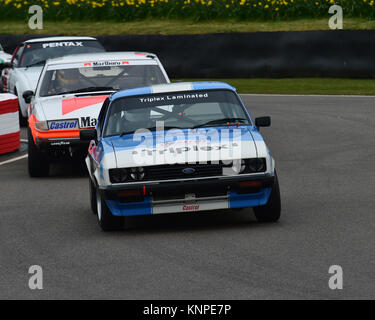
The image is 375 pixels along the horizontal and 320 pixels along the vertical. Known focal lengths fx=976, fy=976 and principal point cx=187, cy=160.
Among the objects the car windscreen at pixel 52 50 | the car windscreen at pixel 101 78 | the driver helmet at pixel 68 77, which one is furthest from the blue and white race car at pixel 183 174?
the car windscreen at pixel 52 50

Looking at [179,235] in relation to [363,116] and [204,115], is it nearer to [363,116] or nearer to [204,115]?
[204,115]

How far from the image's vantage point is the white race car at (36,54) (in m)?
18.6

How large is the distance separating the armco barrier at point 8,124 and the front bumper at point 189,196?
22.9 ft

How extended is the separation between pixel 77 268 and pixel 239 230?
185 centimetres

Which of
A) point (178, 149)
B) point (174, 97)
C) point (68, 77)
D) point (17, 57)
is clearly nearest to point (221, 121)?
point (174, 97)

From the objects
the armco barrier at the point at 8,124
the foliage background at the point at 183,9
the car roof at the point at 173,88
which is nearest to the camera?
the car roof at the point at 173,88

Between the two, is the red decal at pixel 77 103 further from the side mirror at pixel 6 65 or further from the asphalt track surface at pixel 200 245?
the side mirror at pixel 6 65

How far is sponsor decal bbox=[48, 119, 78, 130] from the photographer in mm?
12633

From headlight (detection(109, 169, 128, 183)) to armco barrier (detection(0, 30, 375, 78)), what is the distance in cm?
1608

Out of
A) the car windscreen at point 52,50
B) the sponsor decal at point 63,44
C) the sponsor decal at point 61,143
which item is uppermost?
the sponsor decal at point 61,143

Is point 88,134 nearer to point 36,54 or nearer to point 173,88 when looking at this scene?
point 173,88

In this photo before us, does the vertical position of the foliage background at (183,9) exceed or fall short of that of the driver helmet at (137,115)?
it falls short

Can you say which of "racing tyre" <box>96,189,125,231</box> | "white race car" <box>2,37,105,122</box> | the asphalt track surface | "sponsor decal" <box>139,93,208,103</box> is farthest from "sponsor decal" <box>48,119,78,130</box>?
"white race car" <box>2,37,105,122</box>

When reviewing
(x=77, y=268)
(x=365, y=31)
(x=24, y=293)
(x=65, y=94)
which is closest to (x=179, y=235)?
(x=77, y=268)
